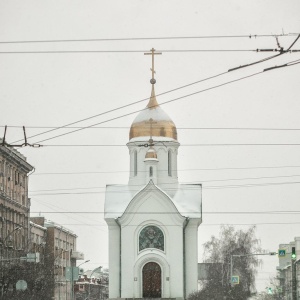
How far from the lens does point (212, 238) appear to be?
286 ft

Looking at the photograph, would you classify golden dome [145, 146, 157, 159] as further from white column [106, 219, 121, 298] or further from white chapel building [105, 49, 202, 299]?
white column [106, 219, 121, 298]

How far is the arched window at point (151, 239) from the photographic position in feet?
213

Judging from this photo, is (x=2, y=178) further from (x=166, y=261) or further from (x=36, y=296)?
(x=166, y=261)

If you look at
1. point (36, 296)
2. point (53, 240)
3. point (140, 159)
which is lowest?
point (36, 296)

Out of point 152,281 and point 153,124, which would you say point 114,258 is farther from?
point 153,124

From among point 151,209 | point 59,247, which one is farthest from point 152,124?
point 59,247

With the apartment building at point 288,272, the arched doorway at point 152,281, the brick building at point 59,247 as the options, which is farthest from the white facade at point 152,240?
the apartment building at point 288,272

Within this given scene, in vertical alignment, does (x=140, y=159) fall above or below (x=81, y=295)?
above

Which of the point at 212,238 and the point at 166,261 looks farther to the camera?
the point at 212,238

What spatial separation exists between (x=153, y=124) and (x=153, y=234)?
974 cm

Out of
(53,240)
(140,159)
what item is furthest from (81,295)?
(140,159)

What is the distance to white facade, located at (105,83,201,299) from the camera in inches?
2522

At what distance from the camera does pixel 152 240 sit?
213 feet

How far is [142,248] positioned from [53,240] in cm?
1261
